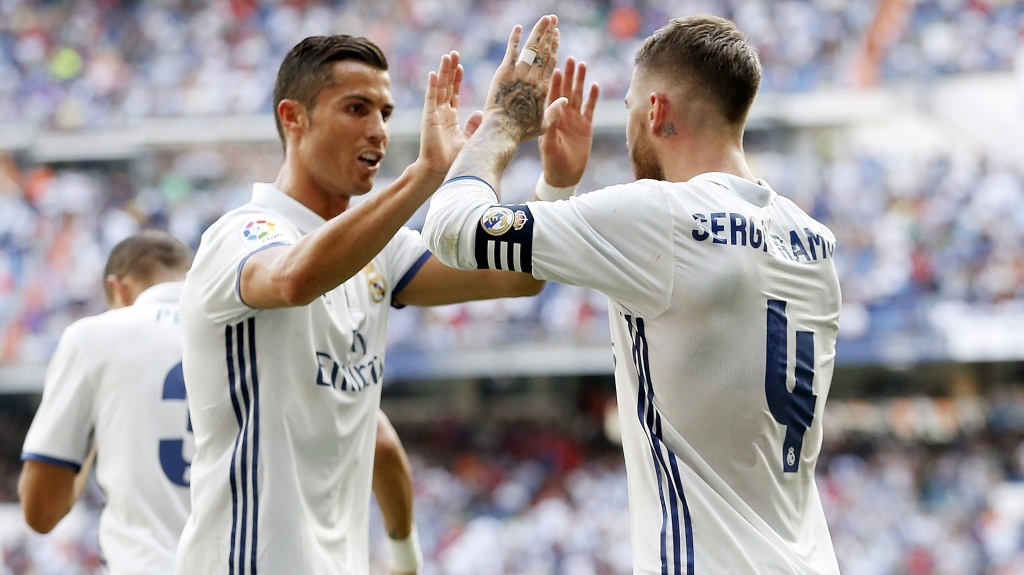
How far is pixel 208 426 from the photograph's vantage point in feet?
11.1

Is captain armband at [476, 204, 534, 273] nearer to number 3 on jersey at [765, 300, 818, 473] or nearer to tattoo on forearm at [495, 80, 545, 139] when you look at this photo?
tattoo on forearm at [495, 80, 545, 139]

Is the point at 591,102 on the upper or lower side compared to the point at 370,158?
upper

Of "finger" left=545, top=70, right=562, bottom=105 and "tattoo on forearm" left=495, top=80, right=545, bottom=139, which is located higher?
"finger" left=545, top=70, right=562, bottom=105

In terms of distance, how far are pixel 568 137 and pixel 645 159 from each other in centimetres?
48

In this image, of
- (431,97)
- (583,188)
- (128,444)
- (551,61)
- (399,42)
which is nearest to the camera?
(431,97)

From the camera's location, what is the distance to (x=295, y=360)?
131 inches

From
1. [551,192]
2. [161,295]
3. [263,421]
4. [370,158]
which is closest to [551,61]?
[551,192]

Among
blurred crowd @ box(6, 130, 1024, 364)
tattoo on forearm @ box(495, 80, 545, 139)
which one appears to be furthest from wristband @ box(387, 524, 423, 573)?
blurred crowd @ box(6, 130, 1024, 364)

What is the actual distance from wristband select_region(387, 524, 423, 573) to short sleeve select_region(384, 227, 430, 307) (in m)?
1.01

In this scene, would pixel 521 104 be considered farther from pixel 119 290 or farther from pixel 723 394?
pixel 119 290

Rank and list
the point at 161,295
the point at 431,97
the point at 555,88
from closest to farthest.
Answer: the point at 431,97
the point at 555,88
the point at 161,295

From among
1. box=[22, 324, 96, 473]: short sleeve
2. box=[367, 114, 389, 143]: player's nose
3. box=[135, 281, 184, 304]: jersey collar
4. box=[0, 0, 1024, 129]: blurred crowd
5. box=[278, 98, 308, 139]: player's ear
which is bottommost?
box=[22, 324, 96, 473]: short sleeve

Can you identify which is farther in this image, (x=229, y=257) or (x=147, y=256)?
(x=147, y=256)

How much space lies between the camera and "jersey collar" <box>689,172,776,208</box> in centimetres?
297
